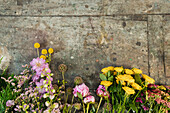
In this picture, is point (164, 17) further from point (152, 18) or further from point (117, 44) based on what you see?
point (117, 44)

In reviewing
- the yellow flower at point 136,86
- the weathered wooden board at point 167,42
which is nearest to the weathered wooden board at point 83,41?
the weathered wooden board at point 167,42

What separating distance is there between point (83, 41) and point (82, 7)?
49cm

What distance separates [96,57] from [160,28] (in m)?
0.97

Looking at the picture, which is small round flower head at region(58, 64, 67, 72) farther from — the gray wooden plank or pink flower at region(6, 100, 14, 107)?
the gray wooden plank

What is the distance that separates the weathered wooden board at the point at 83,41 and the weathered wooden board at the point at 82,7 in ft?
0.30

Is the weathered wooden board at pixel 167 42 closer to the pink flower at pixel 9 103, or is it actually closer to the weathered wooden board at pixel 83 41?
the weathered wooden board at pixel 83 41

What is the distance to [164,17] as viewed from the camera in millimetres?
1876

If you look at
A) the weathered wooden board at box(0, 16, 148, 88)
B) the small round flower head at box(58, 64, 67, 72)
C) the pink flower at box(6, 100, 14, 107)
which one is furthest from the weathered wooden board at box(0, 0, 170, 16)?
the pink flower at box(6, 100, 14, 107)

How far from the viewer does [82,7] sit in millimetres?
1931

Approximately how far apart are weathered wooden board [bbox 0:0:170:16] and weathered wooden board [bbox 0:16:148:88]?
0.30 ft

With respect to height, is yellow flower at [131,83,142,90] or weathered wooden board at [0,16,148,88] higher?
weathered wooden board at [0,16,148,88]

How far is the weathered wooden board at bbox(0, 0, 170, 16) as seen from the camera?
189cm

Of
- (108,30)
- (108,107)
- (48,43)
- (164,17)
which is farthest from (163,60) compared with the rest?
(48,43)

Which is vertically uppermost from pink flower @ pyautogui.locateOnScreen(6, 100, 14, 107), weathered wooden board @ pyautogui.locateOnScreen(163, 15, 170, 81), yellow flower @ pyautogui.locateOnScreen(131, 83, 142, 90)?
weathered wooden board @ pyautogui.locateOnScreen(163, 15, 170, 81)
